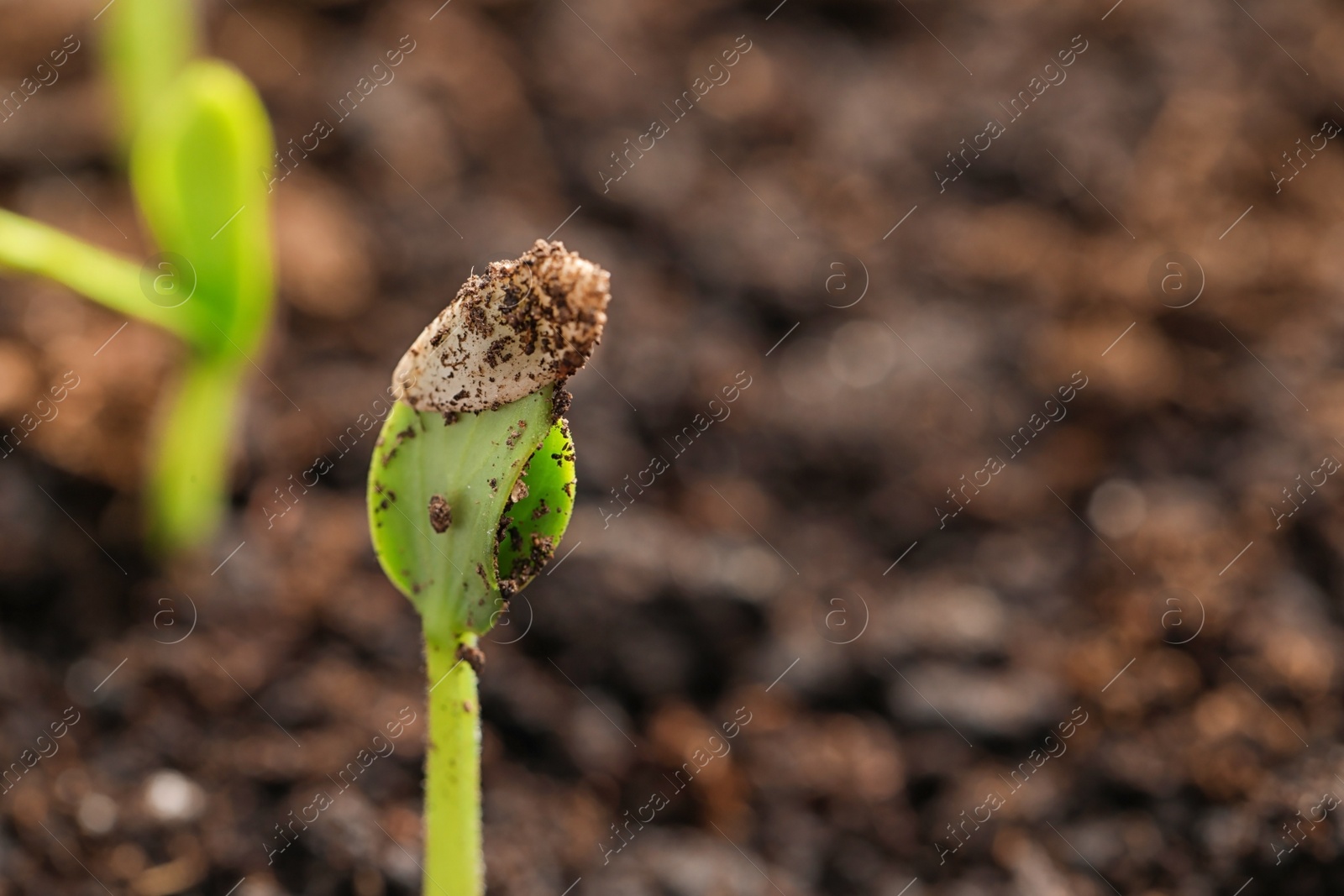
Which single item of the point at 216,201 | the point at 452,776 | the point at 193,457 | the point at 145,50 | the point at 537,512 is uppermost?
the point at 145,50

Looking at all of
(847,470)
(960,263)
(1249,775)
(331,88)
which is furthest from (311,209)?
(1249,775)

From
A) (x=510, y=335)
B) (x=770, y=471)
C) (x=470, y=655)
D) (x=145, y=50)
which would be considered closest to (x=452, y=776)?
(x=470, y=655)

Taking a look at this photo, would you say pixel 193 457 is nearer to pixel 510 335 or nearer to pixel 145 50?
pixel 145 50

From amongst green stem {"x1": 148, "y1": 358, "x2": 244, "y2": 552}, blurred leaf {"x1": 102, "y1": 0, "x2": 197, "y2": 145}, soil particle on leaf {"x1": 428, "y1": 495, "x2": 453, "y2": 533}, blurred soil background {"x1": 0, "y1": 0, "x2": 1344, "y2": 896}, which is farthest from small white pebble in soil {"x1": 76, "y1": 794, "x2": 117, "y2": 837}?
blurred leaf {"x1": 102, "y1": 0, "x2": 197, "y2": 145}

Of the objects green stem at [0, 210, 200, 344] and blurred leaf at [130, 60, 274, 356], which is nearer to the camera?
green stem at [0, 210, 200, 344]

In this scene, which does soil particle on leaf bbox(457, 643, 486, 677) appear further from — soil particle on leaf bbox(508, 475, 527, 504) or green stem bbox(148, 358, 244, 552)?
green stem bbox(148, 358, 244, 552)

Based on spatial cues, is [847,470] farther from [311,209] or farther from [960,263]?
[311,209]

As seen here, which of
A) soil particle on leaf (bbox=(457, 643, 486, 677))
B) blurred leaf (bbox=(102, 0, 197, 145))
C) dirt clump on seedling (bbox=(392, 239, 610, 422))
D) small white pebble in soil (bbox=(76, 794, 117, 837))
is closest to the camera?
dirt clump on seedling (bbox=(392, 239, 610, 422))
